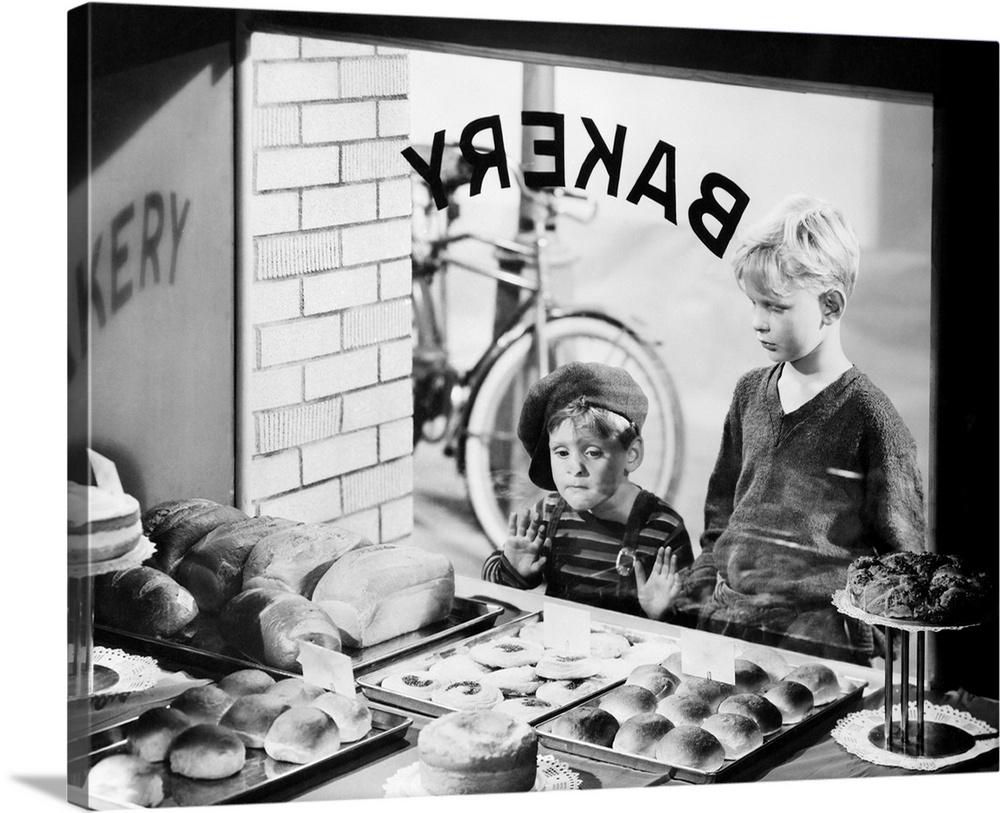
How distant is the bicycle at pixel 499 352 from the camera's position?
10.5ft

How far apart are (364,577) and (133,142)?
103 cm

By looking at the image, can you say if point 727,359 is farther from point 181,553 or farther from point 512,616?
point 181,553

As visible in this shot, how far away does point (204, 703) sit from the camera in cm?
303

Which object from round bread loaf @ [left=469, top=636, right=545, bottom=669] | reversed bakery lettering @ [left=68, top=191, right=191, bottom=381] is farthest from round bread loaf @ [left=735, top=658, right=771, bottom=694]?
reversed bakery lettering @ [left=68, top=191, right=191, bottom=381]

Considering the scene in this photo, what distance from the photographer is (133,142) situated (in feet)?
9.75

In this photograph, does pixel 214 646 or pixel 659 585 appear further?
pixel 659 585

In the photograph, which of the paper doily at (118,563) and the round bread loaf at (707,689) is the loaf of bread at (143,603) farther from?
the round bread loaf at (707,689)

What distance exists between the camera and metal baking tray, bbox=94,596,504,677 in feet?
10.1

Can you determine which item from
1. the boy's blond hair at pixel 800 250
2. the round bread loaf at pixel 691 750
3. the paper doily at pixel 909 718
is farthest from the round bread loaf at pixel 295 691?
the boy's blond hair at pixel 800 250

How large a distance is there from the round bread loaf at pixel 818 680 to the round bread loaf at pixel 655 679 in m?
0.28

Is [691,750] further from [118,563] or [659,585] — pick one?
[118,563]

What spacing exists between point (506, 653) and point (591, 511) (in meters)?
0.37

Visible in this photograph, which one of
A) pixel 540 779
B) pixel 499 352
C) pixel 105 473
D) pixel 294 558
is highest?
pixel 499 352

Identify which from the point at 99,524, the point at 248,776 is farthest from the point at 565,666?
the point at 99,524
